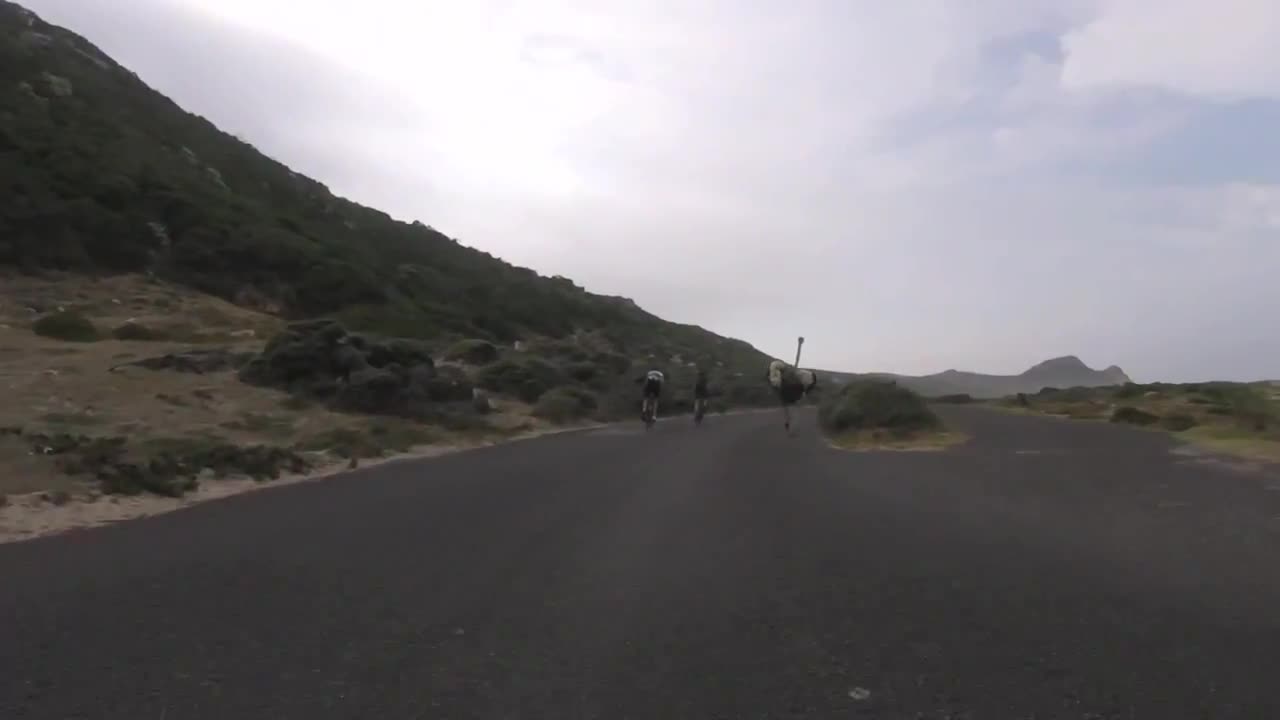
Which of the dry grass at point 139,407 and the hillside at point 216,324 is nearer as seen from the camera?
the hillside at point 216,324

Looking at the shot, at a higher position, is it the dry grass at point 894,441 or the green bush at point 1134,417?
the green bush at point 1134,417

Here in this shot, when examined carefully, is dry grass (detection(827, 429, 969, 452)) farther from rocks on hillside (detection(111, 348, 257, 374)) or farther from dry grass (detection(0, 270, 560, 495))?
rocks on hillside (detection(111, 348, 257, 374))

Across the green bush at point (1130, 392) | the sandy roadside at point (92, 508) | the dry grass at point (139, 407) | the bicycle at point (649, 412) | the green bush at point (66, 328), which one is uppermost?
the green bush at point (1130, 392)

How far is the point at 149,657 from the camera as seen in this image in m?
5.36

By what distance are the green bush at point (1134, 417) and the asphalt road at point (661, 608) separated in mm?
16713

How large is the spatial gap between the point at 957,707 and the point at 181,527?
7808 mm

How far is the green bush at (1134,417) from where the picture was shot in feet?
90.8

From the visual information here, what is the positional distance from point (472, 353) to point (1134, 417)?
2415 cm

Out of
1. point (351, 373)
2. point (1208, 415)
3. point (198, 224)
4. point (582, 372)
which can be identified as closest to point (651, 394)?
point (351, 373)

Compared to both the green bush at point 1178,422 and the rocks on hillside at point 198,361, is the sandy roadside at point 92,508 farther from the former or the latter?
the green bush at point 1178,422

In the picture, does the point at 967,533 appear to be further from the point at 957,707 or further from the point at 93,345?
the point at 93,345

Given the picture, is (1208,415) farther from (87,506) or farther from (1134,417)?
(87,506)

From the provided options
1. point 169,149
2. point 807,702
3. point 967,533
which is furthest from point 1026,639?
point 169,149

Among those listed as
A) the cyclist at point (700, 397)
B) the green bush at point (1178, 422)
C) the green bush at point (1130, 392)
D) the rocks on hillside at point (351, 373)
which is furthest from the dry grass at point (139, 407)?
the green bush at point (1130, 392)
